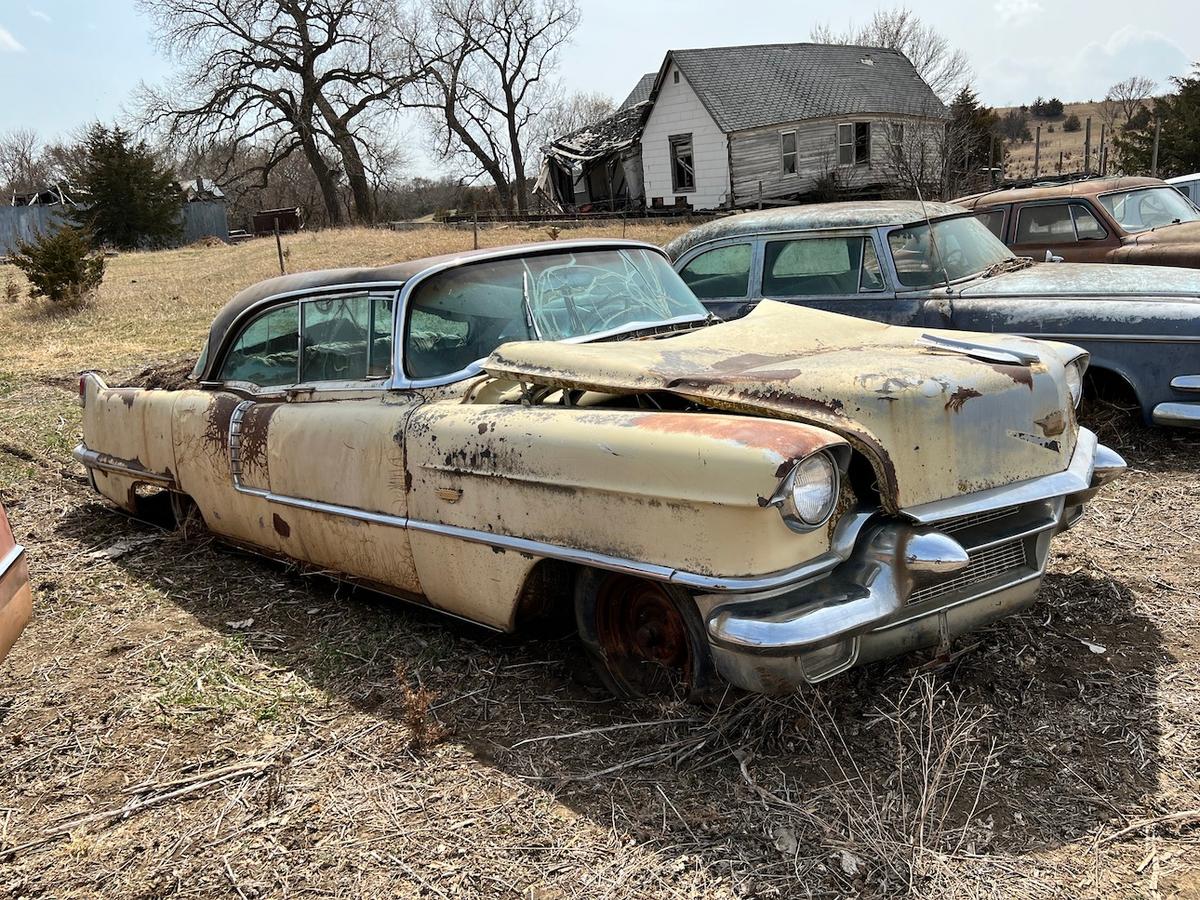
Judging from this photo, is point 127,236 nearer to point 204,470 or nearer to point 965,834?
point 204,470

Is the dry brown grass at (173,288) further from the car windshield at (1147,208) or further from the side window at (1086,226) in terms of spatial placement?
the car windshield at (1147,208)

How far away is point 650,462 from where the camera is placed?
2.65 meters

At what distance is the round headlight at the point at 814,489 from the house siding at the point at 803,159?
1036 inches

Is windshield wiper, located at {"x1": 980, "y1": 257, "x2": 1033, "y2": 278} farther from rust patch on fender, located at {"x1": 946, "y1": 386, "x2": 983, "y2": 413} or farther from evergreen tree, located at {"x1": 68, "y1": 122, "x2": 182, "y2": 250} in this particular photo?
evergreen tree, located at {"x1": 68, "y1": 122, "x2": 182, "y2": 250}

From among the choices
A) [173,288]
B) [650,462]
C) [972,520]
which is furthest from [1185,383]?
[173,288]

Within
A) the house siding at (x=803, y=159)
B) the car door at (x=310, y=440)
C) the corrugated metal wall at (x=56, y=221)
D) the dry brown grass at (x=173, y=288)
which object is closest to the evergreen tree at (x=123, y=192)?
the corrugated metal wall at (x=56, y=221)

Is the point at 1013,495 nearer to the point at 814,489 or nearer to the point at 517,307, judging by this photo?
the point at 814,489

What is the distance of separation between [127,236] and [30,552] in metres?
31.1

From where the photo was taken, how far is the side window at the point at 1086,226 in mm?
7660

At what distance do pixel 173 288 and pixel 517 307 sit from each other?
52.6ft

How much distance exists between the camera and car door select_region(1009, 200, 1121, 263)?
25.1 feet

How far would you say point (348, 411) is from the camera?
12.2 ft

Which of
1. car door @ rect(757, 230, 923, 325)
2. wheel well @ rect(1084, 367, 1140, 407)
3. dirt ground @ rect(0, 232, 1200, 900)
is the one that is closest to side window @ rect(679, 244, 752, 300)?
car door @ rect(757, 230, 923, 325)

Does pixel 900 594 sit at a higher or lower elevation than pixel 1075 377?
lower
